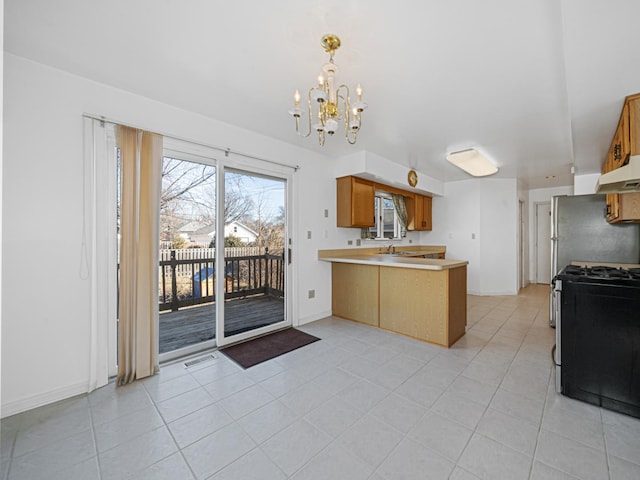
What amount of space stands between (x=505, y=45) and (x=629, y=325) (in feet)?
6.64

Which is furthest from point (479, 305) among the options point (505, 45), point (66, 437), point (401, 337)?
point (66, 437)

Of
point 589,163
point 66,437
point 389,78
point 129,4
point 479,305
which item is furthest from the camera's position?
point 479,305

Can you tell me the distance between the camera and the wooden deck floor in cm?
331

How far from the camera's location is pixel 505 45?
191 cm

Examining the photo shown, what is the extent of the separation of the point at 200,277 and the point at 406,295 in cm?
256

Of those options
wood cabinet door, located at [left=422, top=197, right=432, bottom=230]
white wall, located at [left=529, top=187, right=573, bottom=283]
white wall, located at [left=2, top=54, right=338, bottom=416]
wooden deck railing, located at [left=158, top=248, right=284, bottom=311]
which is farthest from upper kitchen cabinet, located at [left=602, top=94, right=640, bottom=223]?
white wall, located at [left=529, top=187, right=573, bottom=283]

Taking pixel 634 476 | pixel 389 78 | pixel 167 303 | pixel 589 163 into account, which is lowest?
pixel 634 476

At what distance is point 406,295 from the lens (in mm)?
3430

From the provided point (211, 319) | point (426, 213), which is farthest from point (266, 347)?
point (426, 213)

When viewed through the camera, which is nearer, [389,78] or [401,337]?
[389,78]

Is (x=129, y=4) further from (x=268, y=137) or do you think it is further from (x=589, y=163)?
(x=589, y=163)

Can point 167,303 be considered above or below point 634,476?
above

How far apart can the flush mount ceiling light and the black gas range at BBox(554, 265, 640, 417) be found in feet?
7.45

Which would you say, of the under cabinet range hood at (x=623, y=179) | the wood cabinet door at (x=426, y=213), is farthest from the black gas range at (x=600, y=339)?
the wood cabinet door at (x=426, y=213)
